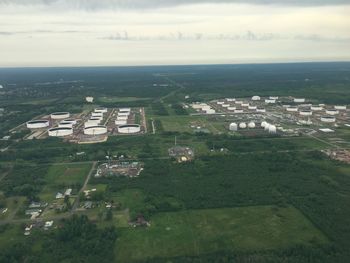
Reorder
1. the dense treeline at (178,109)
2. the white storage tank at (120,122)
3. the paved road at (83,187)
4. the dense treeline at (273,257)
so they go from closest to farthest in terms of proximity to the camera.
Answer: the dense treeline at (273,257)
the paved road at (83,187)
the white storage tank at (120,122)
the dense treeline at (178,109)

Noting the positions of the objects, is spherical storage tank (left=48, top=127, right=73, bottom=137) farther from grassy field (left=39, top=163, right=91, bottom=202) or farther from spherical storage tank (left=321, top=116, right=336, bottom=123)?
spherical storage tank (left=321, top=116, right=336, bottom=123)

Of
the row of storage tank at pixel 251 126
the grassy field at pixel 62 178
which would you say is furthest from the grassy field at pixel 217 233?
the row of storage tank at pixel 251 126

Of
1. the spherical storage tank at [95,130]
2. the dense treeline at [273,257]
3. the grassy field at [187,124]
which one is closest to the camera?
the dense treeline at [273,257]

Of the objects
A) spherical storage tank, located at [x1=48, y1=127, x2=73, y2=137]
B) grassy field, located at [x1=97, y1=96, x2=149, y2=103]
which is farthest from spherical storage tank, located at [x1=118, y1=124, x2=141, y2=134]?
grassy field, located at [x1=97, y1=96, x2=149, y2=103]

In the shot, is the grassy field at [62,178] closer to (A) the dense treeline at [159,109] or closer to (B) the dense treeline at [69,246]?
(B) the dense treeline at [69,246]

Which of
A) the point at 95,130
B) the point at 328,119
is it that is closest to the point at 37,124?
the point at 95,130

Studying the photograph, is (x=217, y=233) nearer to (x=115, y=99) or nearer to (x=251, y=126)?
(x=251, y=126)

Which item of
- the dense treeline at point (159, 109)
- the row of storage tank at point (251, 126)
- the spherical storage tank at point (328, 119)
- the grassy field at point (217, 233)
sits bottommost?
the dense treeline at point (159, 109)
